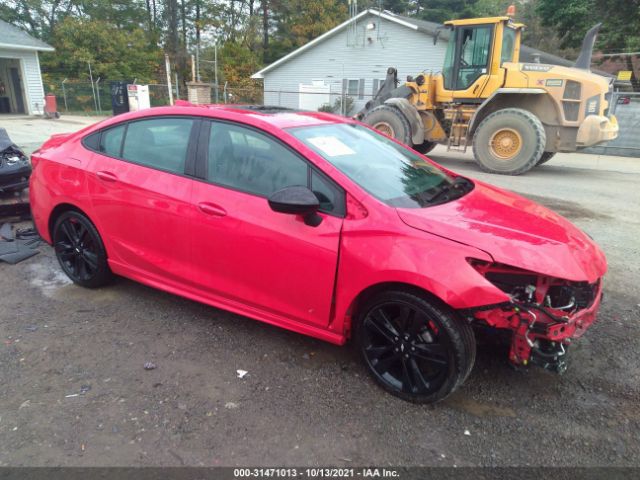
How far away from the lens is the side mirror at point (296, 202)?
2.61m

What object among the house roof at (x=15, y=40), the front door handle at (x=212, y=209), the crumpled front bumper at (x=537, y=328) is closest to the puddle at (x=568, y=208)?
the crumpled front bumper at (x=537, y=328)

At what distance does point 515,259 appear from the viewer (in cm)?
238

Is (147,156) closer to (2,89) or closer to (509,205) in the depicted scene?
(509,205)

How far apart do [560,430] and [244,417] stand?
5.69 feet

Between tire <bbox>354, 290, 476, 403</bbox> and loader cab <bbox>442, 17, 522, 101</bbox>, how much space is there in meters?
9.44

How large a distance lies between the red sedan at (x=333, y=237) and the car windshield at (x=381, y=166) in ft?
0.05

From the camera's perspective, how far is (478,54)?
1062 cm

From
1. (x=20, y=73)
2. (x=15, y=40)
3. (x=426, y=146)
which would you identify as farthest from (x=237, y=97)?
(x=426, y=146)

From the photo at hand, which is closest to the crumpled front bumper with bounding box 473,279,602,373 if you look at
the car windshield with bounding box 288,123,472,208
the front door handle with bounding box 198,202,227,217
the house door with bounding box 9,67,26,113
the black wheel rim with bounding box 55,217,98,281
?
the car windshield with bounding box 288,123,472,208

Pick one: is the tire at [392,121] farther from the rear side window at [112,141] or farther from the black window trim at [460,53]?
the rear side window at [112,141]

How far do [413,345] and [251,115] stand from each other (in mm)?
1871

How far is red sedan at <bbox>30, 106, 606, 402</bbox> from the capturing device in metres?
2.45

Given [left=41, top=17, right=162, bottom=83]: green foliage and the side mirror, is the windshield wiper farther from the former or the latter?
[left=41, top=17, right=162, bottom=83]: green foliage

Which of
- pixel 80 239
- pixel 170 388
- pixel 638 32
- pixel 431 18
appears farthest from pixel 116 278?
pixel 431 18
